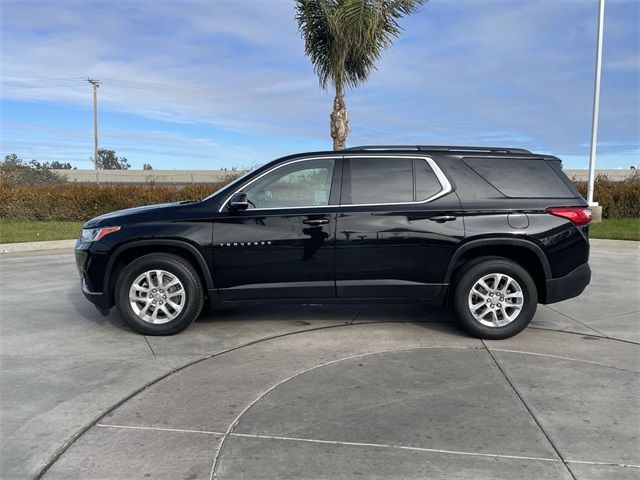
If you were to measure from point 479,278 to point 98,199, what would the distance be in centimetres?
1478

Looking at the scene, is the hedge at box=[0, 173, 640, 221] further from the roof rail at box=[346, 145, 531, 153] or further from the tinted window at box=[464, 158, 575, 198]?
the tinted window at box=[464, 158, 575, 198]

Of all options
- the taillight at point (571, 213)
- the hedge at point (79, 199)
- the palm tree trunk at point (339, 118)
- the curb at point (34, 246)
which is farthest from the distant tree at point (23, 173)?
the taillight at point (571, 213)

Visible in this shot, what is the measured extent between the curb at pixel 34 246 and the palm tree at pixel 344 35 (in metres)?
7.47

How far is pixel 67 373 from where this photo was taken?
4484 mm

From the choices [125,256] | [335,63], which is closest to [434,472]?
[125,256]

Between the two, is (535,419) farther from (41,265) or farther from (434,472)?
(41,265)

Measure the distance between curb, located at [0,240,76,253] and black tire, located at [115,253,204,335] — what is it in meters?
8.35

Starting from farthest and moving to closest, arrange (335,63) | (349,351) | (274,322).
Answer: (335,63)
(274,322)
(349,351)

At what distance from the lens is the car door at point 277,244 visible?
5.27 meters

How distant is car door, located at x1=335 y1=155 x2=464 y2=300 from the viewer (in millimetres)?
5266

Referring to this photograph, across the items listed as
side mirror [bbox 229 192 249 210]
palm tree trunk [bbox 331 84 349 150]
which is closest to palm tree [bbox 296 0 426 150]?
palm tree trunk [bbox 331 84 349 150]

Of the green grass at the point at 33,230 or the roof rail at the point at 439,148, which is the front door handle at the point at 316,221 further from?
the green grass at the point at 33,230

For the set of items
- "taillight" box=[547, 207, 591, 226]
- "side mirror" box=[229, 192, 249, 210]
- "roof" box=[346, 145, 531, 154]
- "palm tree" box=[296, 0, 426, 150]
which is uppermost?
"palm tree" box=[296, 0, 426, 150]

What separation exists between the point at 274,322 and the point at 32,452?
312cm
